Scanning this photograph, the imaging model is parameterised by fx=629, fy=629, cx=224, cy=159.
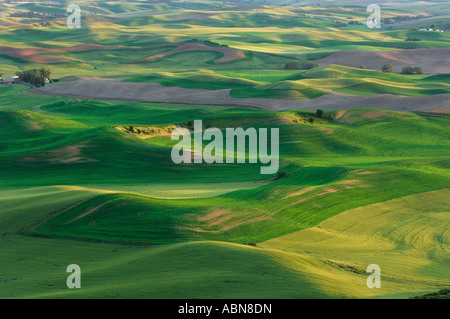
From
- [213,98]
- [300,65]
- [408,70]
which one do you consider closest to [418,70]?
[408,70]

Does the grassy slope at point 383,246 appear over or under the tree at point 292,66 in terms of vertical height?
under

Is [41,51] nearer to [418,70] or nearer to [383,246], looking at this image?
[418,70]

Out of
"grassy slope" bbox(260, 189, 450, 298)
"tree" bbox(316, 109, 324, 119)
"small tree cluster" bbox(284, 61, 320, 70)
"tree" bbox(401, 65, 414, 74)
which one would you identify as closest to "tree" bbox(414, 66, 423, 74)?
"tree" bbox(401, 65, 414, 74)

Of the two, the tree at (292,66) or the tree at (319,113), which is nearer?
the tree at (319,113)

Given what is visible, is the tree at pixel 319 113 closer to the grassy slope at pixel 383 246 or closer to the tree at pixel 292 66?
the grassy slope at pixel 383 246

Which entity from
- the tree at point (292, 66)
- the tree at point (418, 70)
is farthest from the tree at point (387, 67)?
the tree at point (292, 66)

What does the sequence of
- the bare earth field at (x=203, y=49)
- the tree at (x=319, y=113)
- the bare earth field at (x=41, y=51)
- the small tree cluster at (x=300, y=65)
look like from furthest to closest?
the bare earth field at (x=41, y=51)
the bare earth field at (x=203, y=49)
the small tree cluster at (x=300, y=65)
the tree at (x=319, y=113)

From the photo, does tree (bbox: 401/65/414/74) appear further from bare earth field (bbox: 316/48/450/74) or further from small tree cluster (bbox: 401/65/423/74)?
bare earth field (bbox: 316/48/450/74)
